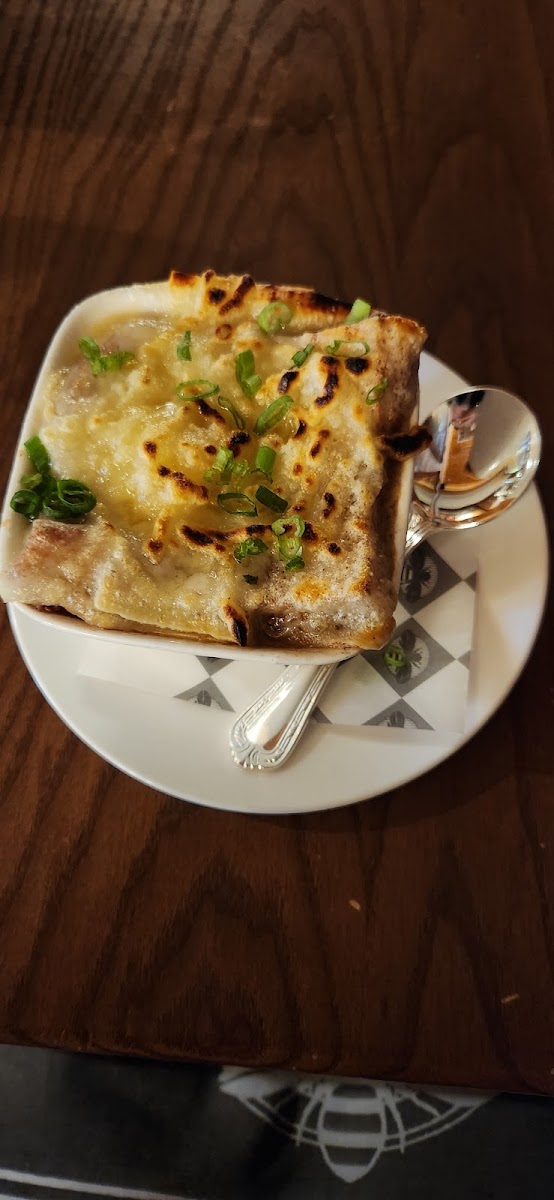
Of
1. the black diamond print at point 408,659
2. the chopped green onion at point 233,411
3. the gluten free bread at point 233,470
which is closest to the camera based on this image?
Result: the gluten free bread at point 233,470

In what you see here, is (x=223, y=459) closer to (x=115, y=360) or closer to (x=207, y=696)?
(x=115, y=360)

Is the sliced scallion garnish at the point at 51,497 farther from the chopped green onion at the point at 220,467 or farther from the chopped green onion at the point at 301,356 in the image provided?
the chopped green onion at the point at 301,356

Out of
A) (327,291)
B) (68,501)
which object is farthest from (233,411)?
(327,291)

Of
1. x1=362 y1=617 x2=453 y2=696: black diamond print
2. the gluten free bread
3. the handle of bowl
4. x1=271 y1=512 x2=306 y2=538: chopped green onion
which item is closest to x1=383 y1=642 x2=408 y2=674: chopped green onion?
x1=362 y1=617 x2=453 y2=696: black diamond print

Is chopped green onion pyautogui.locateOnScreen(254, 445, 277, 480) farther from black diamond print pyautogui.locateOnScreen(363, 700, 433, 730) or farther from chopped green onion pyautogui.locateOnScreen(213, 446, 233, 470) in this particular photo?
black diamond print pyautogui.locateOnScreen(363, 700, 433, 730)

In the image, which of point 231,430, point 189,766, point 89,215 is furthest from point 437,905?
point 89,215

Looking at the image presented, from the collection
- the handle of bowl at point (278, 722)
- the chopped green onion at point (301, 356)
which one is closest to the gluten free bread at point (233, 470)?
the chopped green onion at point (301, 356)
